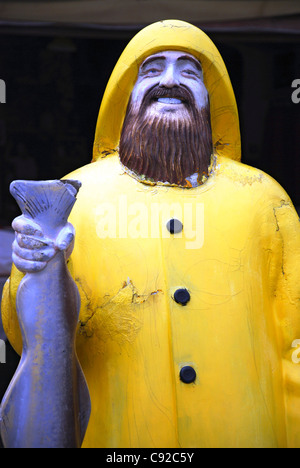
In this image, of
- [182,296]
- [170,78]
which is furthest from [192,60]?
[182,296]

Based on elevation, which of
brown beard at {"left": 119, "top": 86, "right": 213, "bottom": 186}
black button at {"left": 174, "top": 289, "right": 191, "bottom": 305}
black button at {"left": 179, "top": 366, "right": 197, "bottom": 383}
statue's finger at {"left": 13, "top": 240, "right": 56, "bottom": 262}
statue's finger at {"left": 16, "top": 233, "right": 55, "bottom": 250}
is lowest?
black button at {"left": 179, "top": 366, "right": 197, "bottom": 383}

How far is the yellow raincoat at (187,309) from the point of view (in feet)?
10.3

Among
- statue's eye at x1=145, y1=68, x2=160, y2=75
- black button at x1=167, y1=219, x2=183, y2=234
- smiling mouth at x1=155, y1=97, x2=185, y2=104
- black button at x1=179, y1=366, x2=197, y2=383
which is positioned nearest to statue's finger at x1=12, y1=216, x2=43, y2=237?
black button at x1=167, y1=219, x2=183, y2=234

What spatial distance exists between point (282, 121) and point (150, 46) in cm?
175

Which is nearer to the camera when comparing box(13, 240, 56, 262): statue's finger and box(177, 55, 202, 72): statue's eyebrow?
box(13, 240, 56, 262): statue's finger

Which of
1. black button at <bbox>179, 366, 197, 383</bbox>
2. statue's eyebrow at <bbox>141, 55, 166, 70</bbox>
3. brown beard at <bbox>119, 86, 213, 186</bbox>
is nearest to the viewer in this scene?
black button at <bbox>179, 366, 197, 383</bbox>

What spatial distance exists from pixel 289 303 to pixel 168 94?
1.02 m

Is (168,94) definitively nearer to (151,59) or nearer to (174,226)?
(151,59)

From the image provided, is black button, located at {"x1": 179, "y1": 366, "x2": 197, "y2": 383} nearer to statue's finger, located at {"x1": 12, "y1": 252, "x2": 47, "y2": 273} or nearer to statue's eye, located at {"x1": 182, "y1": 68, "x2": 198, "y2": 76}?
statue's finger, located at {"x1": 12, "y1": 252, "x2": 47, "y2": 273}

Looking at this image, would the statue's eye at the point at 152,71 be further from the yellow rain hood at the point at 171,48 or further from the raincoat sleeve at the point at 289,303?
the raincoat sleeve at the point at 289,303

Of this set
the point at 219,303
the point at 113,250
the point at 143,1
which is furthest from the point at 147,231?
the point at 143,1

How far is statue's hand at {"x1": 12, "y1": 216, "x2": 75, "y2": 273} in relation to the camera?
9.22 ft

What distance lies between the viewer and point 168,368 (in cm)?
313

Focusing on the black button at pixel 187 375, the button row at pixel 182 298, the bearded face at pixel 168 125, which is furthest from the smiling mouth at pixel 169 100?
the black button at pixel 187 375
